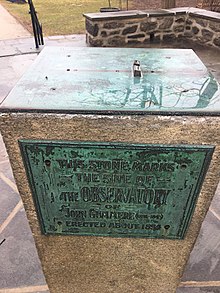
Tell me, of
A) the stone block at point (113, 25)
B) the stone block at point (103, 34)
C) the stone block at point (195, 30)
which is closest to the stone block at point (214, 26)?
the stone block at point (195, 30)

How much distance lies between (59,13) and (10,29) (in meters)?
2.56

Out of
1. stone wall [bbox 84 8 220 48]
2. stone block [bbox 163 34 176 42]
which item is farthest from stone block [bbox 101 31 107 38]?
stone block [bbox 163 34 176 42]

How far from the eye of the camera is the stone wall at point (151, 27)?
19.6 feet

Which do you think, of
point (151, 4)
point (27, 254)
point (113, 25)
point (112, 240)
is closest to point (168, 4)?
point (113, 25)

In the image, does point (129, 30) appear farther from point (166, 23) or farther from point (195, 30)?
point (195, 30)

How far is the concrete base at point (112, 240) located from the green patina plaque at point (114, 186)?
0.14 ft

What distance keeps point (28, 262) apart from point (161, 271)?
3.08 feet

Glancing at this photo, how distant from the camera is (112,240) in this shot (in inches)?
65.5

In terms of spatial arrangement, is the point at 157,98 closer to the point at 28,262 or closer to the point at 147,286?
the point at 147,286

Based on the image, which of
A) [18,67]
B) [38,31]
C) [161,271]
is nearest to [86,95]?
[161,271]

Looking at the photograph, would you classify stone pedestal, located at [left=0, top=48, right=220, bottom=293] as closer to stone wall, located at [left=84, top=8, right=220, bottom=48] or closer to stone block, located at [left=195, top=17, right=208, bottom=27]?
stone wall, located at [left=84, top=8, right=220, bottom=48]

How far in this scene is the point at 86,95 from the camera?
1.28 m

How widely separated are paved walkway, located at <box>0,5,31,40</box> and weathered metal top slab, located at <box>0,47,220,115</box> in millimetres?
6281

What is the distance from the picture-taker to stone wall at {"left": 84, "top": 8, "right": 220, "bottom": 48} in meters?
5.97
